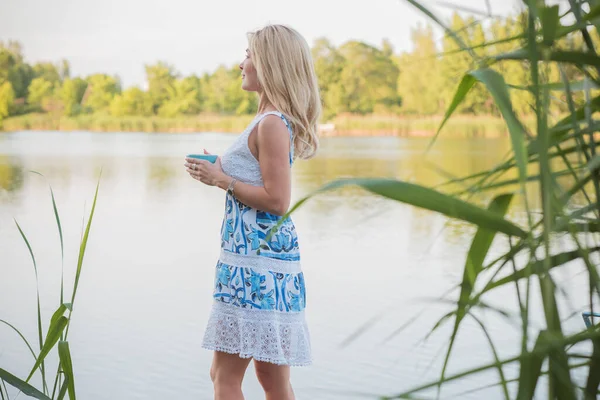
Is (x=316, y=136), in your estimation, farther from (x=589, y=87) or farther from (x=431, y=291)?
(x=431, y=291)

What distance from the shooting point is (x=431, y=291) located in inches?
191

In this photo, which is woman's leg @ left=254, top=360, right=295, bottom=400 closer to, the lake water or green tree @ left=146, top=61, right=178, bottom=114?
the lake water

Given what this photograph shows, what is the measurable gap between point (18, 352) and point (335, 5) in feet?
137

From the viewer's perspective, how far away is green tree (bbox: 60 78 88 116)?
40438mm

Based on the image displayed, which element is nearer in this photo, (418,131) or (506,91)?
(506,91)

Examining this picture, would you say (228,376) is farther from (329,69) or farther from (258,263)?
(329,69)

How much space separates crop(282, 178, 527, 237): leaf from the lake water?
0.20 feet

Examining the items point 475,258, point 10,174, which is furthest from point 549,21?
point 10,174

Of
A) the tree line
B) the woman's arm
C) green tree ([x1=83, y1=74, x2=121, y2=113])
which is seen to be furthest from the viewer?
green tree ([x1=83, y1=74, x2=121, y2=113])

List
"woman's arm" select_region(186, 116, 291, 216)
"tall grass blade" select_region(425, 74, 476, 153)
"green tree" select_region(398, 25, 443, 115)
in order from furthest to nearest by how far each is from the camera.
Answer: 1. "green tree" select_region(398, 25, 443, 115)
2. "woman's arm" select_region(186, 116, 291, 216)
3. "tall grass blade" select_region(425, 74, 476, 153)

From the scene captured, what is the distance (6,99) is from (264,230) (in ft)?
126

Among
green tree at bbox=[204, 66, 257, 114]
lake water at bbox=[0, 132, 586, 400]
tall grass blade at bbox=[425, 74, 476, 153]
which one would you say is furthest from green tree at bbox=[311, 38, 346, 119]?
tall grass blade at bbox=[425, 74, 476, 153]

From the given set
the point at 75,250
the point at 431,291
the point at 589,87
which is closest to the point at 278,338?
the point at 589,87

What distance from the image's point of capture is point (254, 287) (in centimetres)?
207
